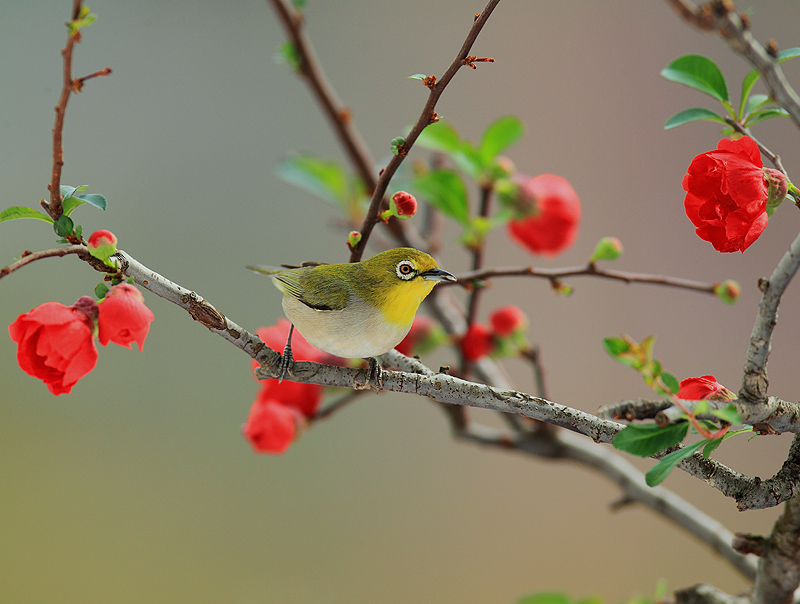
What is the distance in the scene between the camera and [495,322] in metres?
0.65

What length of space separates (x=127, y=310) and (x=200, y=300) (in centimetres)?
4

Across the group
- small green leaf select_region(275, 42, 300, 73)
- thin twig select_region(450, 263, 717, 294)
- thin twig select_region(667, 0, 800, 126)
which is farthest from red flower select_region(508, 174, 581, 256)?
thin twig select_region(667, 0, 800, 126)

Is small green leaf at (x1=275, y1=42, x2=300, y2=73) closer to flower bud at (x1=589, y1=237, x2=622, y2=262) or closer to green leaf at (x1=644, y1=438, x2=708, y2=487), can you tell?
flower bud at (x1=589, y1=237, x2=622, y2=262)

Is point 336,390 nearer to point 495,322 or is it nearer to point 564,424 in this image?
point 495,322

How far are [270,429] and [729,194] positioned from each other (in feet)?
1.30

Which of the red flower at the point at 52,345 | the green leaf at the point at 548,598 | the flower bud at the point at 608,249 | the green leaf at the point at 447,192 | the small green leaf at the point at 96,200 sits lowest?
the green leaf at the point at 548,598

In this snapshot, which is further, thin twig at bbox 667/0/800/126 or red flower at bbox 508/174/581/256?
red flower at bbox 508/174/581/256

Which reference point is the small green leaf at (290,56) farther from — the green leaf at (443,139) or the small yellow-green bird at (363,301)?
the small yellow-green bird at (363,301)

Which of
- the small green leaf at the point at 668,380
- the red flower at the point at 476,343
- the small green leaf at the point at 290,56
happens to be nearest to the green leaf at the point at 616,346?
the small green leaf at the point at 668,380

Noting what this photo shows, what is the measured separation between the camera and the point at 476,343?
626 mm

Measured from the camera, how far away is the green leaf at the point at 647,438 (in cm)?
29

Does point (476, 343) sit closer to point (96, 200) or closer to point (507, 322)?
point (507, 322)

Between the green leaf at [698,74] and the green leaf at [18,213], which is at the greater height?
the green leaf at [698,74]

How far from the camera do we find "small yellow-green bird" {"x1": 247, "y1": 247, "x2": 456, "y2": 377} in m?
0.34
